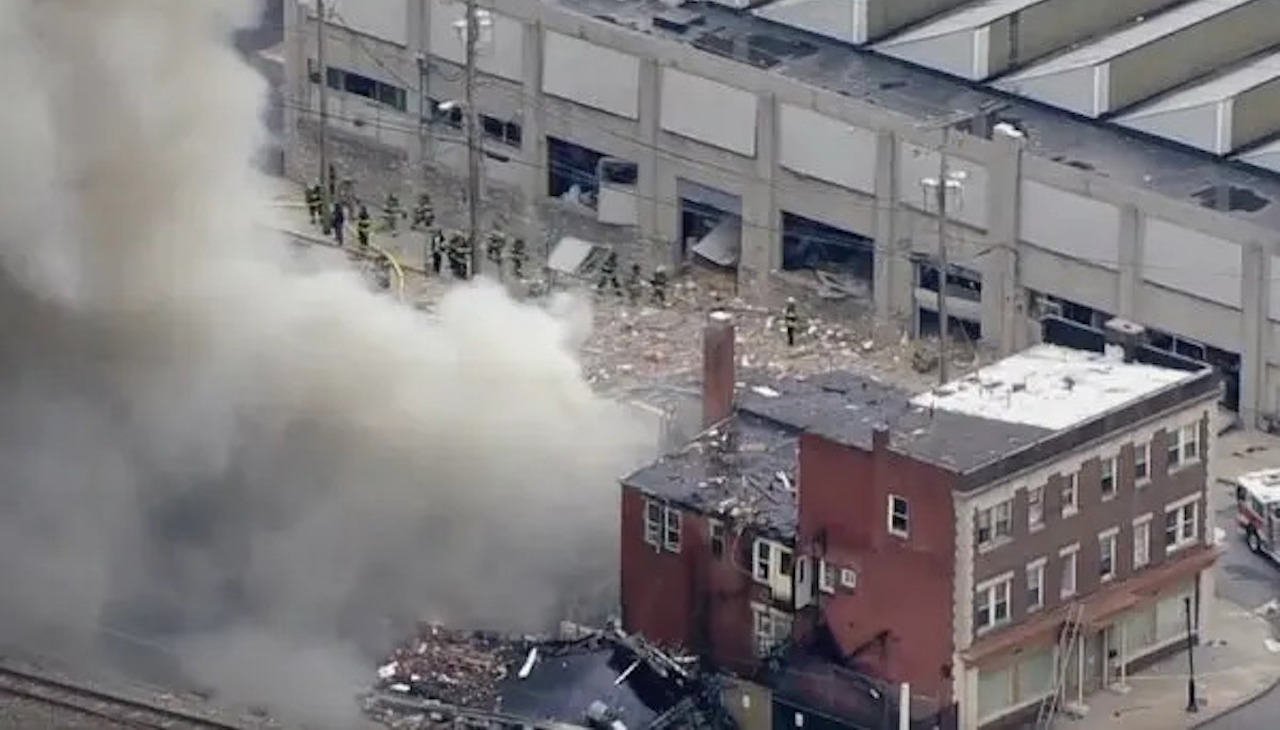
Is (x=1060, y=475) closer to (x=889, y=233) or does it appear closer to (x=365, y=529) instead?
(x=365, y=529)

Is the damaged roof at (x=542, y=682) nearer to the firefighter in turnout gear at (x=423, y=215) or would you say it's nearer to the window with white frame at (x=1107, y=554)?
the window with white frame at (x=1107, y=554)

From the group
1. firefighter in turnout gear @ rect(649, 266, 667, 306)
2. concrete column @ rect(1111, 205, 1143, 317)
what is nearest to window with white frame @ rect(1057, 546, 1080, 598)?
concrete column @ rect(1111, 205, 1143, 317)

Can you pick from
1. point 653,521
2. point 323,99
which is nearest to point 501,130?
point 323,99

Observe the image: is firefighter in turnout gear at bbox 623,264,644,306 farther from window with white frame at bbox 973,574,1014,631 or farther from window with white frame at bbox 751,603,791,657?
window with white frame at bbox 973,574,1014,631

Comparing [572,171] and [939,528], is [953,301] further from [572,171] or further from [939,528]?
[939,528]

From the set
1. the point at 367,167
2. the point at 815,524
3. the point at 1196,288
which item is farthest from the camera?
the point at 367,167

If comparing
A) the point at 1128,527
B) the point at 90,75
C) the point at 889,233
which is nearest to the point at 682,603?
the point at 1128,527
